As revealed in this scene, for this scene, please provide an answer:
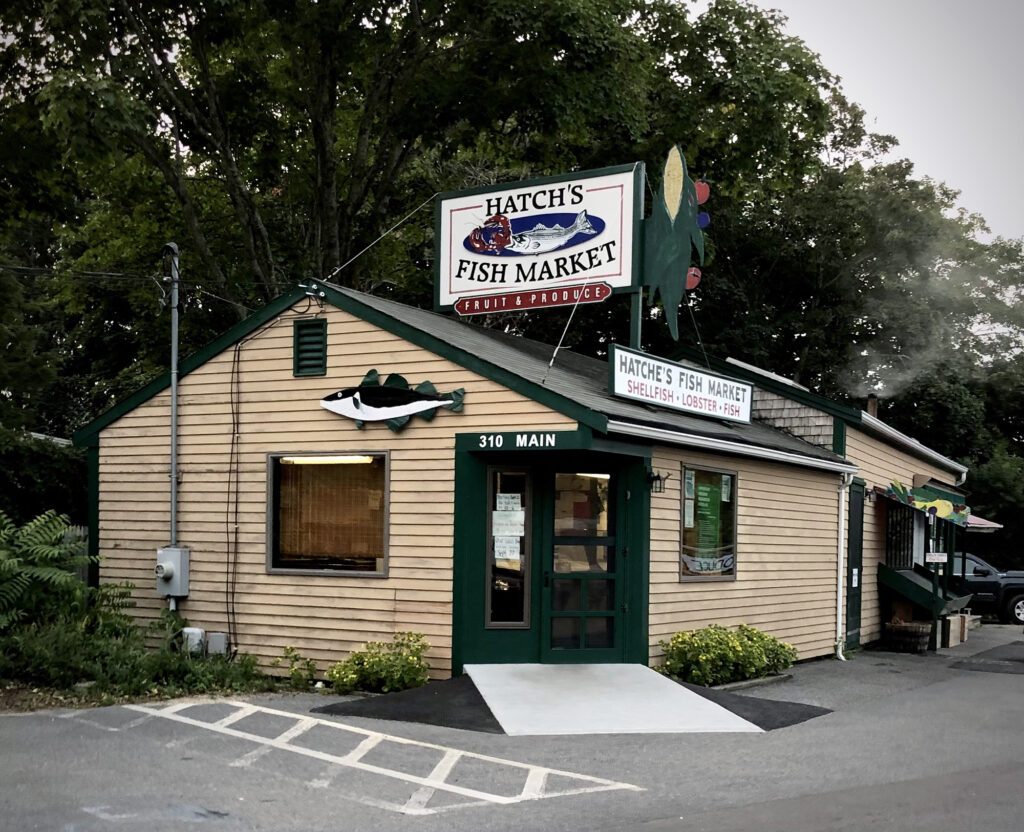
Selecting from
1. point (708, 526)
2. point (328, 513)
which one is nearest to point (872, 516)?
point (708, 526)

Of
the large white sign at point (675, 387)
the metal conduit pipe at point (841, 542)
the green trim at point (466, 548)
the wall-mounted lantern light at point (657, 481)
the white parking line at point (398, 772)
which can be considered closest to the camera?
the white parking line at point (398, 772)

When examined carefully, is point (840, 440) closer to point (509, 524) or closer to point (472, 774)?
point (509, 524)

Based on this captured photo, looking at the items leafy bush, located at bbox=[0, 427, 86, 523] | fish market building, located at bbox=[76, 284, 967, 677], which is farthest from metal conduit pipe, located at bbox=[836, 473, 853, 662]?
leafy bush, located at bbox=[0, 427, 86, 523]

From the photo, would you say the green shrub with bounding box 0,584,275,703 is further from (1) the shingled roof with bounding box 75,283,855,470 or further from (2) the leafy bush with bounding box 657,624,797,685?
(2) the leafy bush with bounding box 657,624,797,685

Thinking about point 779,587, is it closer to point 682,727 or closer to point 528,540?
point 528,540

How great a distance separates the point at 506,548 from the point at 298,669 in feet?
8.81

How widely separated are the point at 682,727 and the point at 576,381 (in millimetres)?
4732

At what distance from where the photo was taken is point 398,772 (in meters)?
8.41

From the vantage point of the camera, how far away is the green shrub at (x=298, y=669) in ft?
41.1

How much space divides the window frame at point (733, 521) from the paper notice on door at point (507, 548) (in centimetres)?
217

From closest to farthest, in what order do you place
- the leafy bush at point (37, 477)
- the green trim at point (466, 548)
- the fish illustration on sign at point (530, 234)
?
the green trim at point (466, 548)
the fish illustration on sign at point (530, 234)
the leafy bush at point (37, 477)

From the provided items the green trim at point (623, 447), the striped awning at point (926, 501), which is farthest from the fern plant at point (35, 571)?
the striped awning at point (926, 501)

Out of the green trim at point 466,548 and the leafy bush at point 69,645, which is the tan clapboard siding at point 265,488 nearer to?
the green trim at point 466,548

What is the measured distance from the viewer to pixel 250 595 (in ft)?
44.0
